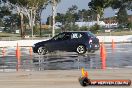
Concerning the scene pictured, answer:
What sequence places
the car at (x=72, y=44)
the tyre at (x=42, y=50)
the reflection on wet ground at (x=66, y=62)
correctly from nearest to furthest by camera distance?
the reflection on wet ground at (x=66, y=62) → the car at (x=72, y=44) → the tyre at (x=42, y=50)

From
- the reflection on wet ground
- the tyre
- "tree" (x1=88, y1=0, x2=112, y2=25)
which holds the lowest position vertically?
the reflection on wet ground

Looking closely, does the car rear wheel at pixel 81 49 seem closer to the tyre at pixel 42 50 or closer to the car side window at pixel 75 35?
the car side window at pixel 75 35

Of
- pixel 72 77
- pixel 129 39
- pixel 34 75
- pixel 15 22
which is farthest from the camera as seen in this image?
pixel 15 22

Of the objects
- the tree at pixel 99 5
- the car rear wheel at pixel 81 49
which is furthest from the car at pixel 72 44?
the tree at pixel 99 5

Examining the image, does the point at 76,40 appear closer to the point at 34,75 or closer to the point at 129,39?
the point at 34,75

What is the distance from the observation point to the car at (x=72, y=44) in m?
26.3

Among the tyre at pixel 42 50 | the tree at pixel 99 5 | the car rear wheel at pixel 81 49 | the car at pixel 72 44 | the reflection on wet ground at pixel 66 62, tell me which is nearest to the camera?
the reflection on wet ground at pixel 66 62

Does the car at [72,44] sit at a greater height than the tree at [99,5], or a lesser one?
lesser

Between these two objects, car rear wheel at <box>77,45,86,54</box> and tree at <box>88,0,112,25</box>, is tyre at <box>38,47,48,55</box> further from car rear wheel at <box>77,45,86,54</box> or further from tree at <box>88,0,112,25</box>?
tree at <box>88,0,112,25</box>

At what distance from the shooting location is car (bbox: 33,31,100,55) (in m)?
26.3

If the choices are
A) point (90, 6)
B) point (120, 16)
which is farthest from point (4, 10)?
point (120, 16)

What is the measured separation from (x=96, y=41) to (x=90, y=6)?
58910 millimetres

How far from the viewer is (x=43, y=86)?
1139 centimetres

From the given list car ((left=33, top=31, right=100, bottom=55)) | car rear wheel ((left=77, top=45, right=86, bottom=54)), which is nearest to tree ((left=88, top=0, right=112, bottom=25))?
car ((left=33, top=31, right=100, bottom=55))
